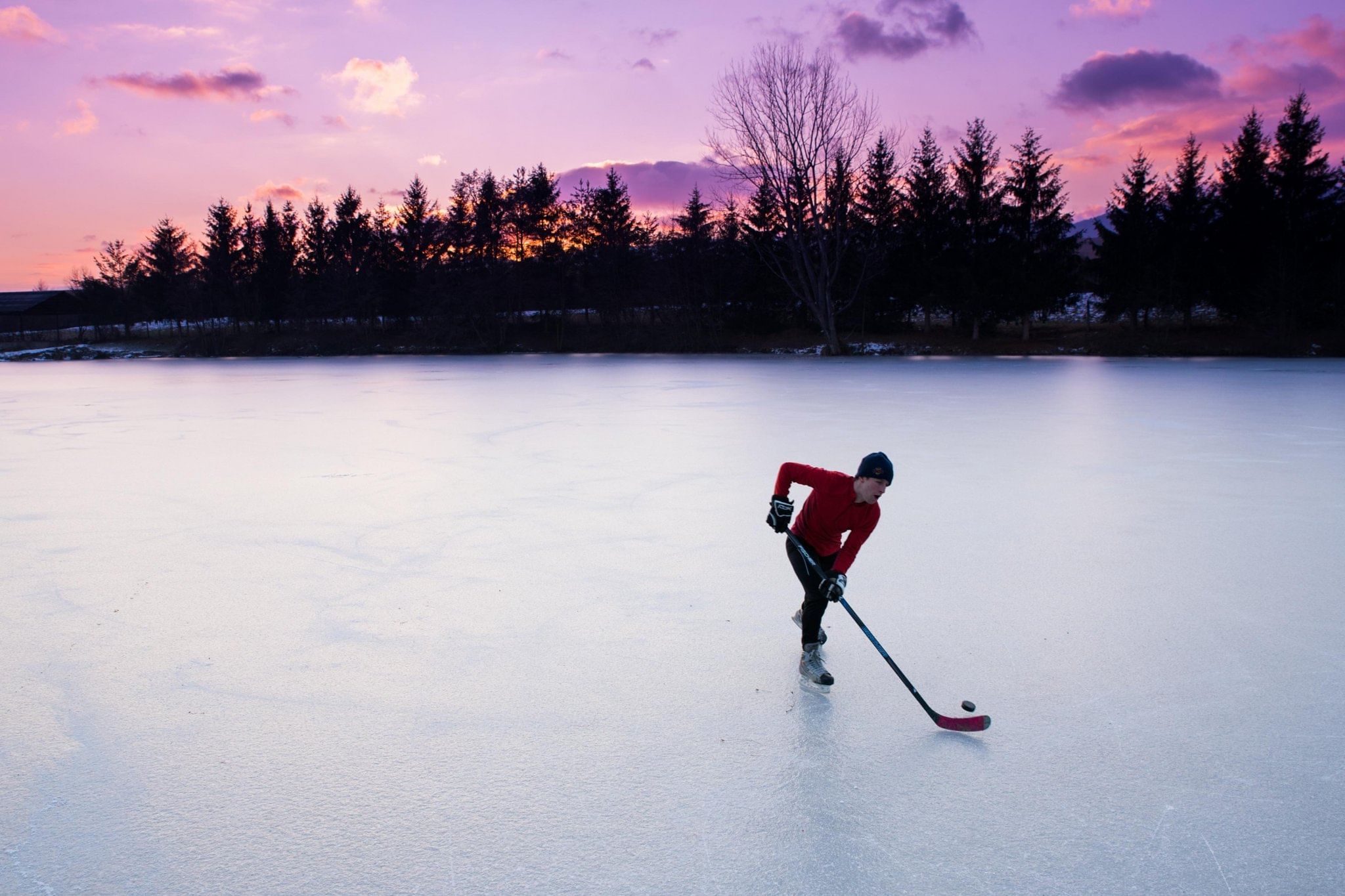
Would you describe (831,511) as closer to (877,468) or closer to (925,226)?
(877,468)

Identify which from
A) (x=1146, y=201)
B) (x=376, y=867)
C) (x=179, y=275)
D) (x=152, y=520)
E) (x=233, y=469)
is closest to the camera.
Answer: (x=376, y=867)

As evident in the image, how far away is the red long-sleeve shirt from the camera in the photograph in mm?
3162

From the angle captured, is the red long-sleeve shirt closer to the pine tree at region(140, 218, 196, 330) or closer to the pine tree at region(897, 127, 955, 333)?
the pine tree at region(897, 127, 955, 333)

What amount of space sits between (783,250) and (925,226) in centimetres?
625

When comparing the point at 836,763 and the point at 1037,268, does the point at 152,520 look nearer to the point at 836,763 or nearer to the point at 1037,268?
the point at 836,763

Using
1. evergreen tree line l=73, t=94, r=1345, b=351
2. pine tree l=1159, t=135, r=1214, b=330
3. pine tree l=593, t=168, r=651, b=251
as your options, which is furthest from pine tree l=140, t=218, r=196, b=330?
pine tree l=1159, t=135, r=1214, b=330

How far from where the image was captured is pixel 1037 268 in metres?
35.0

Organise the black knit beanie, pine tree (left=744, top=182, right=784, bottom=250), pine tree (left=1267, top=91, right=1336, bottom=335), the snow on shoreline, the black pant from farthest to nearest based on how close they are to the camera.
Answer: the snow on shoreline < pine tree (left=744, top=182, right=784, bottom=250) < pine tree (left=1267, top=91, right=1336, bottom=335) < the black pant < the black knit beanie

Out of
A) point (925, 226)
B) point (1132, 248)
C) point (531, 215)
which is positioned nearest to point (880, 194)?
point (925, 226)

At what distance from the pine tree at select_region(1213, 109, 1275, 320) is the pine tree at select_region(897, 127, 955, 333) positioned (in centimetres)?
1040

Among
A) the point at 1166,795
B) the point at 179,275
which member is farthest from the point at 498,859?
the point at 179,275

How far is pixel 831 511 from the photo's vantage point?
3232mm

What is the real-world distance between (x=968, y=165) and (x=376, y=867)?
1544 inches

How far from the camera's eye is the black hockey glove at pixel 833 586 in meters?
2.94
